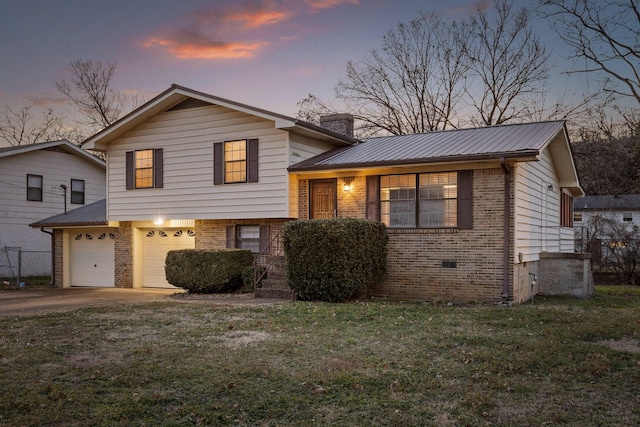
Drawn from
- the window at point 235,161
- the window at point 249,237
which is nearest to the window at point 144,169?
the window at point 235,161

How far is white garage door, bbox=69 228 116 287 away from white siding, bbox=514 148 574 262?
14082 mm

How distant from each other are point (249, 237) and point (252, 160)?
2.47 m

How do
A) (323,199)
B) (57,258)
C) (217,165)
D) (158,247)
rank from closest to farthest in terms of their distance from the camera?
(323,199), (217,165), (158,247), (57,258)

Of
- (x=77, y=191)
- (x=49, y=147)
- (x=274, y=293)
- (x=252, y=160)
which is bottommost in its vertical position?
(x=274, y=293)

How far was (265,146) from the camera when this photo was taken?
16891mm

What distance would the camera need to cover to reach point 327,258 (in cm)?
1337

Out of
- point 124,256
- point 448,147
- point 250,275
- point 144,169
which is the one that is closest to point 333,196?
point 250,275

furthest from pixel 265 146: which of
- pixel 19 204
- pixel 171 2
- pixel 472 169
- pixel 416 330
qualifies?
pixel 19 204

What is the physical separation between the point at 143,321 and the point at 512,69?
24.9m

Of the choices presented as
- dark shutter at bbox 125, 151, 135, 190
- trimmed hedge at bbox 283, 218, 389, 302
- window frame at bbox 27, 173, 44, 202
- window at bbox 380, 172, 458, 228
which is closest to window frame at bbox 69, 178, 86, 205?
window frame at bbox 27, 173, 44, 202

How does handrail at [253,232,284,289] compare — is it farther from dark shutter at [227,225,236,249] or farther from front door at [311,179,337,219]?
front door at [311,179,337,219]

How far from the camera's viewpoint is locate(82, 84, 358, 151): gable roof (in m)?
16.3

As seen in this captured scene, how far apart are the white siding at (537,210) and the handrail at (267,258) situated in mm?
6530

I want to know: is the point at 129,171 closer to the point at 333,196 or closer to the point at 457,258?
the point at 333,196
